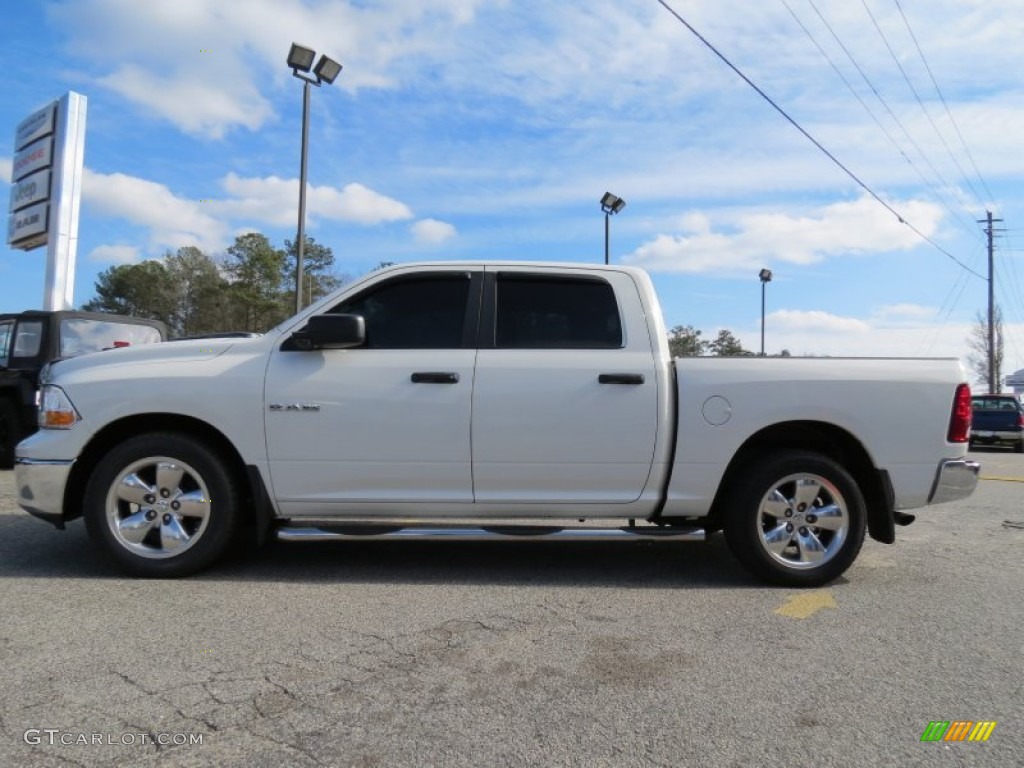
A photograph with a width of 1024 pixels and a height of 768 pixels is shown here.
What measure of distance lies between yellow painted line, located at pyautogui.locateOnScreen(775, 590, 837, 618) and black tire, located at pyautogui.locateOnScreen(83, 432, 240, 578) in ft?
10.7

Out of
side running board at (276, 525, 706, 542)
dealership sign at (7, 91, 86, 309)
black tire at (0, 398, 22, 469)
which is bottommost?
side running board at (276, 525, 706, 542)

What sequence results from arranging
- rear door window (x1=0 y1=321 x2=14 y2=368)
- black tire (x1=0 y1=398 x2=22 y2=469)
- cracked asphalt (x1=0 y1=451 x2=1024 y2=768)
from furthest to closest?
rear door window (x1=0 y1=321 x2=14 y2=368), black tire (x1=0 y1=398 x2=22 y2=469), cracked asphalt (x1=0 y1=451 x2=1024 y2=768)

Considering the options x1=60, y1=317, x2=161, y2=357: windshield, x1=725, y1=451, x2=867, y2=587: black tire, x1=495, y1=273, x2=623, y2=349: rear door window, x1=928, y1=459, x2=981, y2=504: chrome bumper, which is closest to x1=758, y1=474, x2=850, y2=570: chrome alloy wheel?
x1=725, y1=451, x2=867, y2=587: black tire

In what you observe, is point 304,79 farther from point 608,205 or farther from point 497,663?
point 497,663

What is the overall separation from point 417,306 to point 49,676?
2.70 meters

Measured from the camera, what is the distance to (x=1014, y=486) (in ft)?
34.0

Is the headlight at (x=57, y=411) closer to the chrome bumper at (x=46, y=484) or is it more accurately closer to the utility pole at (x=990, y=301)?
the chrome bumper at (x=46, y=484)

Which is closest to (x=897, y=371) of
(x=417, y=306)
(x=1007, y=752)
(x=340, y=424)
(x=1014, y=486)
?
(x=1007, y=752)

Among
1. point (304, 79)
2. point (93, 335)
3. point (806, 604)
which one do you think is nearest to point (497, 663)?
point (806, 604)

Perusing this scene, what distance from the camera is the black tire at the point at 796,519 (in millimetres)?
4520

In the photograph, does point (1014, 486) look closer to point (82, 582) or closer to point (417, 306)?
point (417, 306)

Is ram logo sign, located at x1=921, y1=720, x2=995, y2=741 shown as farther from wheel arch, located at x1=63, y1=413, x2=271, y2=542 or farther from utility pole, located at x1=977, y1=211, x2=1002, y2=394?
utility pole, located at x1=977, y1=211, x2=1002, y2=394

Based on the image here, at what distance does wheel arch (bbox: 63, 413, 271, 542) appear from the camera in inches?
181

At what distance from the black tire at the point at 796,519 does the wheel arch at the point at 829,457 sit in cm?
12
